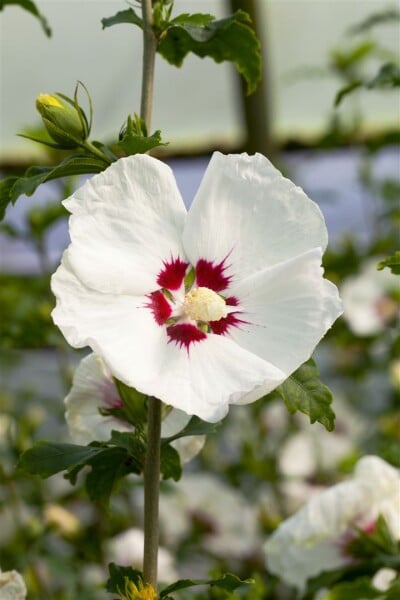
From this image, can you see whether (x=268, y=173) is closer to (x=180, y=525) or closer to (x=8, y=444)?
(x=8, y=444)

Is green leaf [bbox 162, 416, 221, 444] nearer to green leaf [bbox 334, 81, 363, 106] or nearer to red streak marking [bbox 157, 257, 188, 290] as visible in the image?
red streak marking [bbox 157, 257, 188, 290]

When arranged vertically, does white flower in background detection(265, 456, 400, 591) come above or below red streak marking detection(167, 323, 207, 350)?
below

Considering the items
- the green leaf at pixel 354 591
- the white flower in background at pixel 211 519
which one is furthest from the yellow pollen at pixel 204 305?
the white flower in background at pixel 211 519

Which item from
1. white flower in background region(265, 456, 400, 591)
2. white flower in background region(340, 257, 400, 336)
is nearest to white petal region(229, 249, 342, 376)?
white flower in background region(265, 456, 400, 591)

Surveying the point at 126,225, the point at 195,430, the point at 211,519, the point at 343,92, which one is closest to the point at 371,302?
the point at 211,519

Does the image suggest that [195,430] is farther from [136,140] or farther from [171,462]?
[136,140]

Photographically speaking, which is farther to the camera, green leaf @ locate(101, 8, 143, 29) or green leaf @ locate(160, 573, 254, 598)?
green leaf @ locate(101, 8, 143, 29)
